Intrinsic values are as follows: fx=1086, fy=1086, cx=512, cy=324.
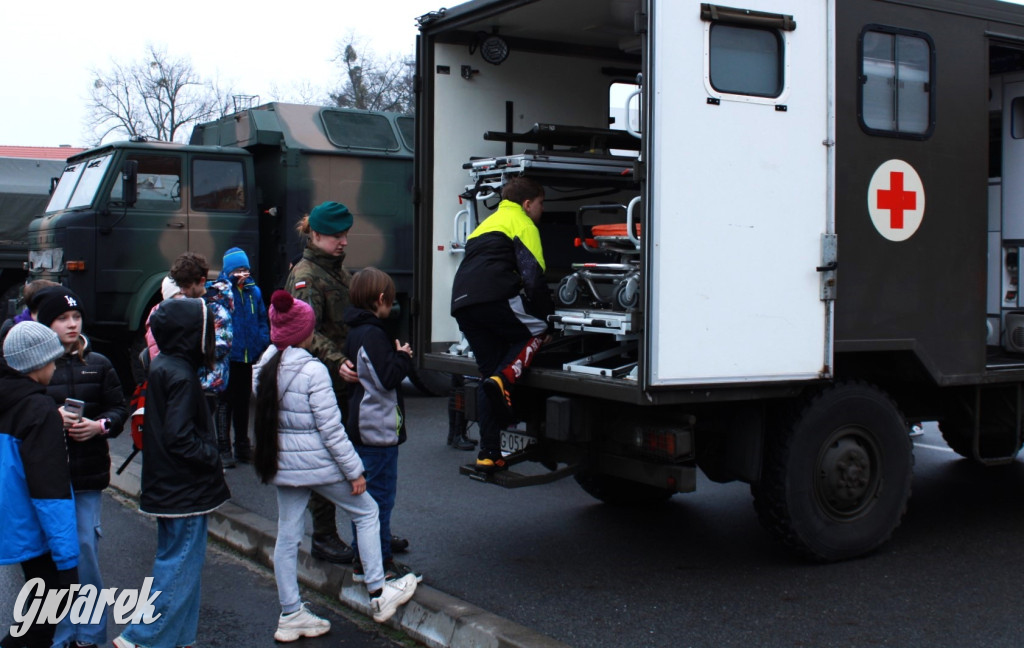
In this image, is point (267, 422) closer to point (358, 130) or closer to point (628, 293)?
point (628, 293)

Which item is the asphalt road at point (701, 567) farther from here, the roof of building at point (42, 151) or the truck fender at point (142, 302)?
the roof of building at point (42, 151)

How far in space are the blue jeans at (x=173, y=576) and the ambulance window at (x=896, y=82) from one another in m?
3.96

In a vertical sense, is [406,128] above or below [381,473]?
above

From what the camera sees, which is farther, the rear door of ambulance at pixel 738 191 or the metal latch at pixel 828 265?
the metal latch at pixel 828 265

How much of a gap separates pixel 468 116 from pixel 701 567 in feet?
10.2

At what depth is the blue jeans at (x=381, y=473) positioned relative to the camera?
536cm

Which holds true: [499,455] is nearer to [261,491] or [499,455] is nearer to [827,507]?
[827,507]

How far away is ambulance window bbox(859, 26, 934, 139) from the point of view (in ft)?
19.1

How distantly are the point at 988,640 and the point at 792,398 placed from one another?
1.51m

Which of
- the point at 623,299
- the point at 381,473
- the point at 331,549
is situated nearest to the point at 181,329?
the point at 381,473

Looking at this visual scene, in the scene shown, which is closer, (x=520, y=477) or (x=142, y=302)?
(x=520, y=477)

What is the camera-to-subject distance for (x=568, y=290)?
245 inches

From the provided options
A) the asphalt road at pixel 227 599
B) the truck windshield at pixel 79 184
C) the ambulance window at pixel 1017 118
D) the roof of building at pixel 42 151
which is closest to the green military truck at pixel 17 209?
the truck windshield at pixel 79 184

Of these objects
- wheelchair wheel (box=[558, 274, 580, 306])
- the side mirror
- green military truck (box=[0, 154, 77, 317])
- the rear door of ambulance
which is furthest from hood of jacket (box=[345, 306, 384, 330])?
green military truck (box=[0, 154, 77, 317])
